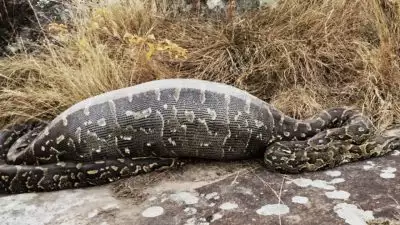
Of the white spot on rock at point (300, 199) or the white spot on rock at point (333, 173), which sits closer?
the white spot on rock at point (300, 199)

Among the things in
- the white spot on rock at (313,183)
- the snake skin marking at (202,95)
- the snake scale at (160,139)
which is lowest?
the white spot on rock at (313,183)

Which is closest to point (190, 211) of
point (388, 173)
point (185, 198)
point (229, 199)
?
point (185, 198)

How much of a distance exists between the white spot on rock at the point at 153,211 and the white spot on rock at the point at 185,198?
17cm

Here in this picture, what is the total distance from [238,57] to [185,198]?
248cm

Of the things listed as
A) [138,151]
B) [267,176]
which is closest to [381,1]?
[267,176]

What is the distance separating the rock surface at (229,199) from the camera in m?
3.92

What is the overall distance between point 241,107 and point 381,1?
7.72ft

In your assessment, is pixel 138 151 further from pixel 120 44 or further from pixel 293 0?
pixel 293 0

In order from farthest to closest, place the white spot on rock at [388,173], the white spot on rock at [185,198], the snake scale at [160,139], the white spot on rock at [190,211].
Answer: the snake scale at [160,139]
the white spot on rock at [388,173]
the white spot on rock at [185,198]
the white spot on rock at [190,211]

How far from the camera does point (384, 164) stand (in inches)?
179

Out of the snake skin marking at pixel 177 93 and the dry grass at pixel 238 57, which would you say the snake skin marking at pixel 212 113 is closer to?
the snake skin marking at pixel 177 93

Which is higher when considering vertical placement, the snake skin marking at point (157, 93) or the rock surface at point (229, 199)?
the snake skin marking at point (157, 93)

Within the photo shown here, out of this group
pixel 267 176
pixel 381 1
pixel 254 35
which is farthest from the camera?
pixel 254 35

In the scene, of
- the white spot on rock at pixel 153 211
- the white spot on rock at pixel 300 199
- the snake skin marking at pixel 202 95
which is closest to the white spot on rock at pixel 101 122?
the snake skin marking at pixel 202 95
